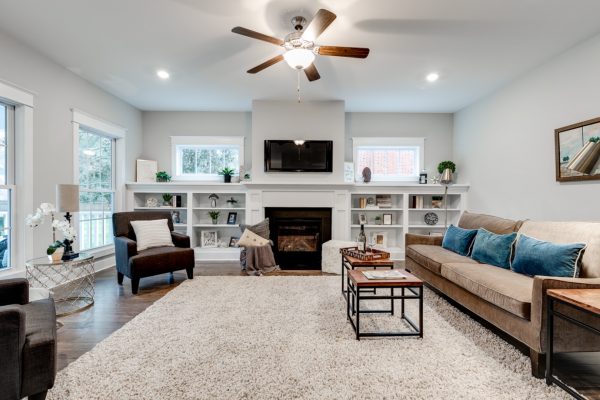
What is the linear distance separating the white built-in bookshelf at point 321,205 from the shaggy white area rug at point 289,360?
228cm

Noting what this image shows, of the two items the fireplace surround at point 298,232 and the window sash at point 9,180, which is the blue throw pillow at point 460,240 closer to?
the fireplace surround at point 298,232

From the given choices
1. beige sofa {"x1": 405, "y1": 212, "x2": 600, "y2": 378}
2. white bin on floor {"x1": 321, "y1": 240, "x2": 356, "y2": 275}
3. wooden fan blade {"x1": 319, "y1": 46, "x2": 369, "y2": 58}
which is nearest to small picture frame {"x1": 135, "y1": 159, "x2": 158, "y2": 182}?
white bin on floor {"x1": 321, "y1": 240, "x2": 356, "y2": 275}

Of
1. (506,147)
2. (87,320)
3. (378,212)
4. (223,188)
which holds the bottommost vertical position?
(87,320)

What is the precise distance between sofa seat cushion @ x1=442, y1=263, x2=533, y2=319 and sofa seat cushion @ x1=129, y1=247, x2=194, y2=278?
9.75ft

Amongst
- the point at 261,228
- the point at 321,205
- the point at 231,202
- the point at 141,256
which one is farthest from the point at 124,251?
the point at 321,205

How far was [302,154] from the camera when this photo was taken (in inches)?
193

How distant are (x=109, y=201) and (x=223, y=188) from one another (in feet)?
5.97

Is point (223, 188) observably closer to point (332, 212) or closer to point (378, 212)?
point (332, 212)

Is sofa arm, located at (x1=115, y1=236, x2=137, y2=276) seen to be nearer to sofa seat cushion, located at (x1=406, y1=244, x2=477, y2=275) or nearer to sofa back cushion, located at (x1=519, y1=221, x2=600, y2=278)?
sofa seat cushion, located at (x1=406, y1=244, x2=477, y2=275)

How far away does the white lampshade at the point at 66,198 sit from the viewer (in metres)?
3.03

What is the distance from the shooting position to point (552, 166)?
3396 mm

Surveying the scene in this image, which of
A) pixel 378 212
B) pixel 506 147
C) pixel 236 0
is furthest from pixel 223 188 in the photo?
pixel 506 147

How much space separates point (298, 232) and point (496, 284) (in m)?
3.21

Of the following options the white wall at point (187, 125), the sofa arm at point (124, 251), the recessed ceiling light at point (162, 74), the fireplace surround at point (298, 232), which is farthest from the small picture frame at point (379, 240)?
the recessed ceiling light at point (162, 74)
